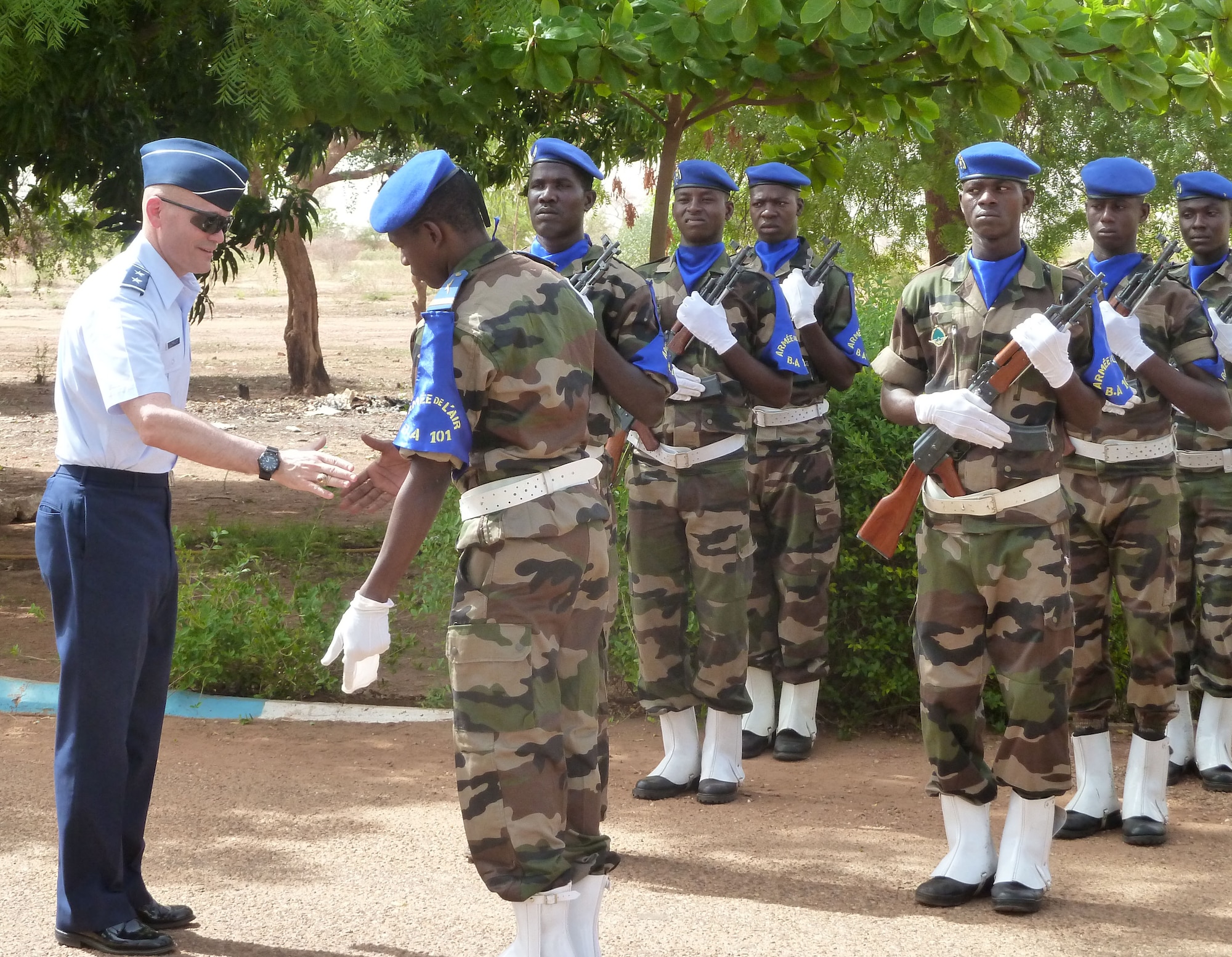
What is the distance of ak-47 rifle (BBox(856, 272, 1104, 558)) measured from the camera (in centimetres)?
415

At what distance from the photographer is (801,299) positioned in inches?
244

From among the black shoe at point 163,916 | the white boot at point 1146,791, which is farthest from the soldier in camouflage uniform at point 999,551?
the black shoe at point 163,916

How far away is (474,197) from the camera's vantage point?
3568 millimetres

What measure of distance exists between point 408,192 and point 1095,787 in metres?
3.43

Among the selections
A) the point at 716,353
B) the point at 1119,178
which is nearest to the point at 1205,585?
the point at 1119,178

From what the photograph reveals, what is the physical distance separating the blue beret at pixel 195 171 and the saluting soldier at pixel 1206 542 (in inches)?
149

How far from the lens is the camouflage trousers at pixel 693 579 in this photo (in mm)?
5520

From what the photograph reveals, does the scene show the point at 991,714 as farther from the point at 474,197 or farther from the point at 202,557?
the point at 202,557

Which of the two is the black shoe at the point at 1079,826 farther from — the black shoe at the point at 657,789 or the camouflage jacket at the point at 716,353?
the camouflage jacket at the point at 716,353

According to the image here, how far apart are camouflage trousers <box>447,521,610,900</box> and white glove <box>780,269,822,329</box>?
285 centimetres

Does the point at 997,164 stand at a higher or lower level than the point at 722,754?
higher

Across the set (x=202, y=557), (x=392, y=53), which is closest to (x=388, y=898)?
(x=392, y=53)

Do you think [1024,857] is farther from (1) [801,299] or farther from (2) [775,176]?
(2) [775,176]

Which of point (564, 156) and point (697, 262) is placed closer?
point (564, 156)
